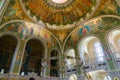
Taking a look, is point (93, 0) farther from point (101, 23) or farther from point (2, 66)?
point (2, 66)

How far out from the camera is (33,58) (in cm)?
1352

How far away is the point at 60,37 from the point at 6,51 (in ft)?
23.6

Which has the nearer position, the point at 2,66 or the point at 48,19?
the point at 2,66

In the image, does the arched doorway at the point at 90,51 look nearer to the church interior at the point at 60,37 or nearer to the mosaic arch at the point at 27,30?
the church interior at the point at 60,37

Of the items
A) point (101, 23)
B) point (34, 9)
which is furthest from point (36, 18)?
point (101, 23)

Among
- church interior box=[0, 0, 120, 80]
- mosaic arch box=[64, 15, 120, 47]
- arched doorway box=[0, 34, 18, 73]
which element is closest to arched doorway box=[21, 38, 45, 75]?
church interior box=[0, 0, 120, 80]

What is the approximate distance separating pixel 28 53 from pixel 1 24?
16.2 feet

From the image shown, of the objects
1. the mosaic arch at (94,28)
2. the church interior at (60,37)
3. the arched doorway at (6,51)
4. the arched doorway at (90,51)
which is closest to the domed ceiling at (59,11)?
the church interior at (60,37)

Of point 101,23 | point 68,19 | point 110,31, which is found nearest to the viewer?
point 110,31

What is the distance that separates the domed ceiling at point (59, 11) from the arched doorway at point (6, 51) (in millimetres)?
3975

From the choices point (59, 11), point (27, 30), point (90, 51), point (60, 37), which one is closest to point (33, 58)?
point (27, 30)

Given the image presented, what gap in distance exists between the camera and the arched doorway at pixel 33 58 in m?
12.3

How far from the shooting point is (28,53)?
1323 centimetres

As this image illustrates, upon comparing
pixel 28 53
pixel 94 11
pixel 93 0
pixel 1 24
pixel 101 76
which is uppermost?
pixel 93 0
